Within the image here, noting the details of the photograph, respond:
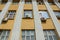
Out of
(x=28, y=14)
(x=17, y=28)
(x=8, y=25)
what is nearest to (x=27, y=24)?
(x=17, y=28)

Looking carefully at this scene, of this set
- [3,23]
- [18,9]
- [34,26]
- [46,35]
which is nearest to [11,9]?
[18,9]

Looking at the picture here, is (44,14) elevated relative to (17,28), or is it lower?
elevated

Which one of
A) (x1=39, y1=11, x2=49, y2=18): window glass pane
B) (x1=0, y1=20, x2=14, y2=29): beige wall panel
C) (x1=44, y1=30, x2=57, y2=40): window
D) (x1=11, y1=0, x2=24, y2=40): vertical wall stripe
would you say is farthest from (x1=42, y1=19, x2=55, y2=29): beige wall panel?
(x1=0, y1=20, x2=14, y2=29): beige wall panel

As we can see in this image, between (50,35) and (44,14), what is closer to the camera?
(50,35)

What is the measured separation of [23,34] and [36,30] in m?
1.15

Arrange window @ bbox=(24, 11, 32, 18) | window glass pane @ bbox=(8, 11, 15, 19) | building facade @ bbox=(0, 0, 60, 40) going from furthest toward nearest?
window @ bbox=(24, 11, 32, 18) < window glass pane @ bbox=(8, 11, 15, 19) < building facade @ bbox=(0, 0, 60, 40)

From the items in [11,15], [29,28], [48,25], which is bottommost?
[29,28]

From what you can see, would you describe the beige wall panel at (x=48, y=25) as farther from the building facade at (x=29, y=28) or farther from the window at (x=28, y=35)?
the window at (x=28, y=35)

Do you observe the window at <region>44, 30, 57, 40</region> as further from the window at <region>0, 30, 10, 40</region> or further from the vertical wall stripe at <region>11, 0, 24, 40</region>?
the window at <region>0, 30, 10, 40</region>

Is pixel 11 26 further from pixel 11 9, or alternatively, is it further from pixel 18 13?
pixel 11 9

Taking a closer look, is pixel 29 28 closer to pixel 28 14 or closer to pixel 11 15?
pixel 28 14

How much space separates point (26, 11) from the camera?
48.3ft

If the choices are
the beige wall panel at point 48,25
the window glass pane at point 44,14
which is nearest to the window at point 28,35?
the beige wall panel at point 48,25

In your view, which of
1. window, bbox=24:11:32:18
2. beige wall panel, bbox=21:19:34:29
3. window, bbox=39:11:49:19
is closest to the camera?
beige wall panel, bbox=21:19:34:29
